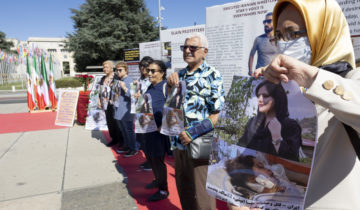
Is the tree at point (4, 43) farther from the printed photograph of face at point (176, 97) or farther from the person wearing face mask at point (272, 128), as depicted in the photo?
the person wearing face mask at point (272, 128)

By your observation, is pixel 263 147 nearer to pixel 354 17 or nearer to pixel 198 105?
pixel 198 105

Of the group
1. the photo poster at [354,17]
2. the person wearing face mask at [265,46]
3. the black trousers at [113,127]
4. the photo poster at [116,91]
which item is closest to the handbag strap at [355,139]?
the photo poster at [354,17]

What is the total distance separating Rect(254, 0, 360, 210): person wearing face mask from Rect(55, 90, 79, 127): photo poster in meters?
7.41

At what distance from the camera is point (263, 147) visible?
0.87 m

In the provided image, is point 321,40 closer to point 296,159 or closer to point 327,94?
point 327,94

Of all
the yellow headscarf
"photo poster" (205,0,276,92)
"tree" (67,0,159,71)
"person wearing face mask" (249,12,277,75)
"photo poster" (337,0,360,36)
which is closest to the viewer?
the yellow headscarf

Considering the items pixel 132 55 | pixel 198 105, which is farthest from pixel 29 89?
pixel 198 105

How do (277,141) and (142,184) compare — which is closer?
(277,141)

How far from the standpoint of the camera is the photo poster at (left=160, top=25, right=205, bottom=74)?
432 cm

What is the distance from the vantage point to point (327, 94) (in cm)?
72

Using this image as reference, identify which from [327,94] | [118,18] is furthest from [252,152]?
[118,18]

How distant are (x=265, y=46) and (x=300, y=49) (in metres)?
1.93

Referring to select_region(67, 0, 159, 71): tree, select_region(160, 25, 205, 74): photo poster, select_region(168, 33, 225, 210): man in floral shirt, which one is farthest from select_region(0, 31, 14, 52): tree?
select_region(168, 33, 225, 210): man in floral shirt

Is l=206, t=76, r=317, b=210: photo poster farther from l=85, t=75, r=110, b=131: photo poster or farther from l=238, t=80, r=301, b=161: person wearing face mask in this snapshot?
l=85, t=75, r=110, b=131: photo poster
